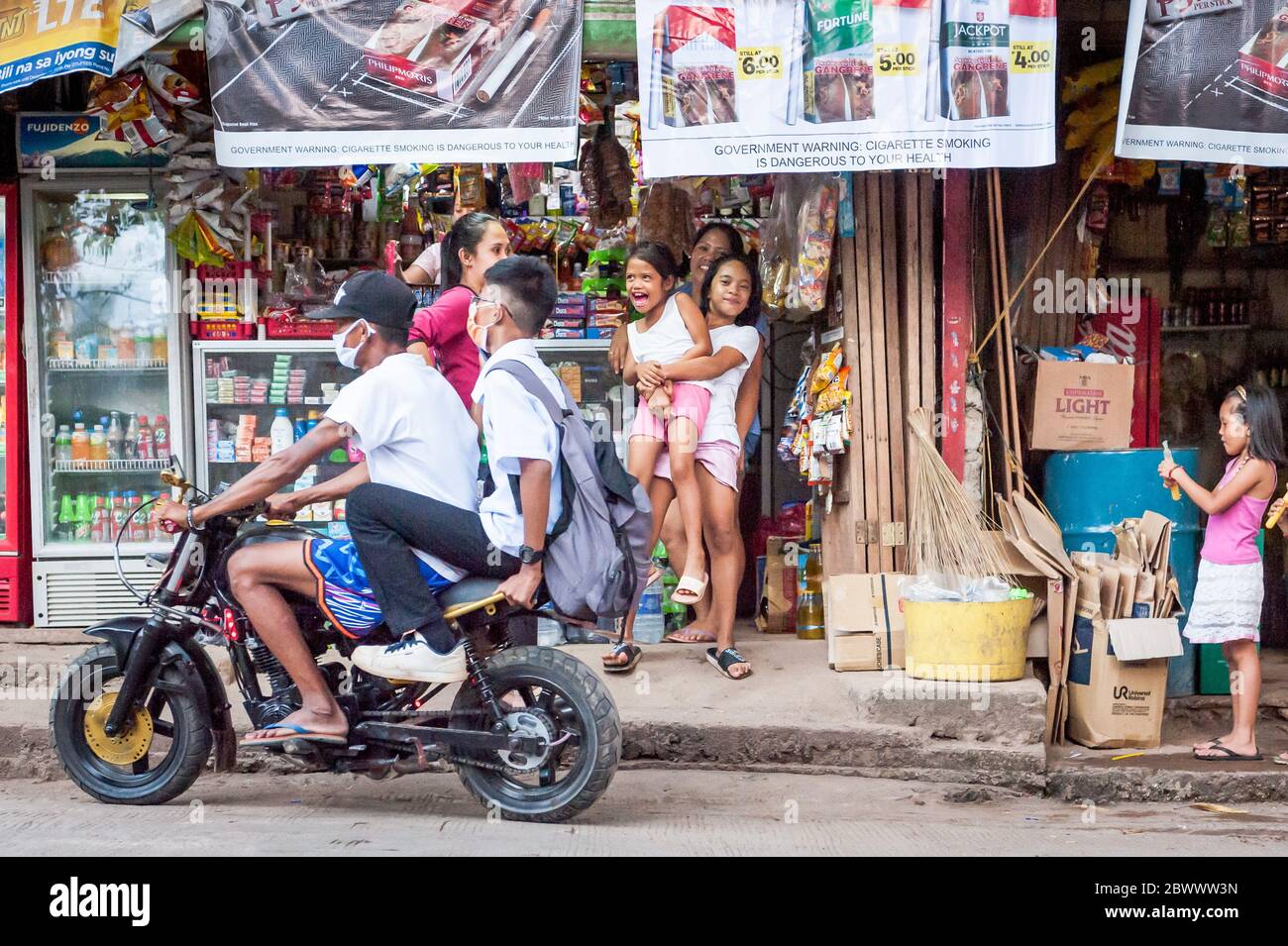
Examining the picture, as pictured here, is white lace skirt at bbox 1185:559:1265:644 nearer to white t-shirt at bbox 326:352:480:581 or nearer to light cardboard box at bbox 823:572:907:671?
light cardboard box at bbox 823:572:907:671

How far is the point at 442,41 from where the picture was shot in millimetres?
6207

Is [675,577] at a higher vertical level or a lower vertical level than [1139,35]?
lower

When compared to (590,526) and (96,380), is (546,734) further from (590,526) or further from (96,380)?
(96,380)

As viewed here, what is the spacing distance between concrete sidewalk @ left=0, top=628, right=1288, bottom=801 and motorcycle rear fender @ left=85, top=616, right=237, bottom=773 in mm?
1027

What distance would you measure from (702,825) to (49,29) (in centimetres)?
454

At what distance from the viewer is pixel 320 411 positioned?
7922 millimetres

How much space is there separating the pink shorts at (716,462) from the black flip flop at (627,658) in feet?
2.86

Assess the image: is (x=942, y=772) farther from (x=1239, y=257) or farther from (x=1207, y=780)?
(x=1239, y=257)

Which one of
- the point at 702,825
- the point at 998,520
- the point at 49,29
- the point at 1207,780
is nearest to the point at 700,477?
the point at 998,520

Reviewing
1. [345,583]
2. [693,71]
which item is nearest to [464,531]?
[345,583]

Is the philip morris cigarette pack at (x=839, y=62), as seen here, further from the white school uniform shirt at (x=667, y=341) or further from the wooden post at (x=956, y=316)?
the white school uniform shirt at (x=667, y=341)

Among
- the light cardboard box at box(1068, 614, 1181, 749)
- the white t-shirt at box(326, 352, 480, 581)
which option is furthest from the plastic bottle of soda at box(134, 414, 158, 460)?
the light cardboard box at box(1068, 614, 1181, 749)

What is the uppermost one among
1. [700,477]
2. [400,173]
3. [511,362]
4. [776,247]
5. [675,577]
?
[400,173]

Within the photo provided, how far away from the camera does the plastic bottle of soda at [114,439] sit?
7750 millimetres
